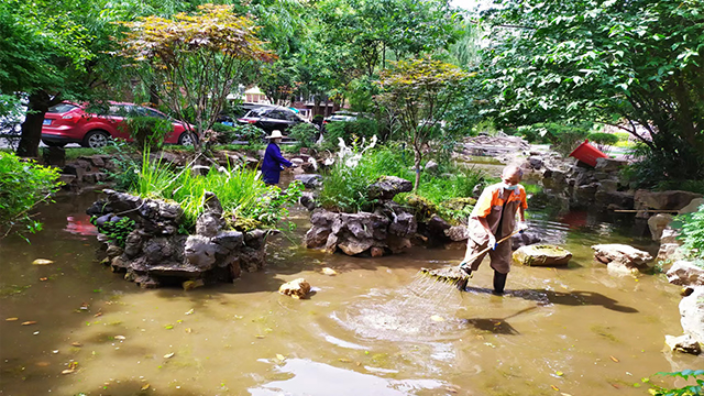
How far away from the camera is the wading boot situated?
17.6 ft

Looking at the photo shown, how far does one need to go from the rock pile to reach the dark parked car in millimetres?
15011

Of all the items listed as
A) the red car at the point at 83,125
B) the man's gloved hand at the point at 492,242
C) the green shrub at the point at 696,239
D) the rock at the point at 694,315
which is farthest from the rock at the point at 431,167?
the red car at the point at 83,125

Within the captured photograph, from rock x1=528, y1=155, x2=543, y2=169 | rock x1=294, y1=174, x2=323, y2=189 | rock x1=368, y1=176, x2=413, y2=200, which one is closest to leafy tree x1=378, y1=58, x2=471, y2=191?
rock x1=368, y1=176, x2=413, y2=200

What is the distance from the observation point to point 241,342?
3875mm

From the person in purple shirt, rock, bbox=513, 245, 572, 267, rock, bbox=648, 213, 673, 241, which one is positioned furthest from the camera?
rock, bbox=648, 213, 673, 241

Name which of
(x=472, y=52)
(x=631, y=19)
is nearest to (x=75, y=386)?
(x=631, y=19)

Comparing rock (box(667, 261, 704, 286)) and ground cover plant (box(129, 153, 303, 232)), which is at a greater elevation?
ground cover plant (box(129, 153, 303, 232))

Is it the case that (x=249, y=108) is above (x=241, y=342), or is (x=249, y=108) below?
above

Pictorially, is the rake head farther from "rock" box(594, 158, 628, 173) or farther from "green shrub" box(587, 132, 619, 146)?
"green shrub" box(587, 132, 619, 146)

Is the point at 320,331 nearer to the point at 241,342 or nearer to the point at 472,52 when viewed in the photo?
the point at 241,342

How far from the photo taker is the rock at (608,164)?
14.7m

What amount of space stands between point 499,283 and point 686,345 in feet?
6.13

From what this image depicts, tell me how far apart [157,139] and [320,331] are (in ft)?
30.3

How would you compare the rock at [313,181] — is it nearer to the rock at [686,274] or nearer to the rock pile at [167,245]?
the rock pile at [167,245]
